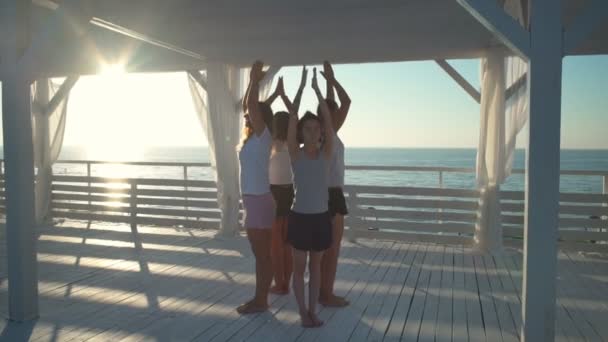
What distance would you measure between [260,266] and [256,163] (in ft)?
2.11

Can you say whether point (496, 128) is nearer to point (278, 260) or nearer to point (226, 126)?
point (278, 260)

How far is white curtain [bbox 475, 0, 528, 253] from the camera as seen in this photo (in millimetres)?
4340

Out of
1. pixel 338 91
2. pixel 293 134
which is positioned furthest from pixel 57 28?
pixel 338 91

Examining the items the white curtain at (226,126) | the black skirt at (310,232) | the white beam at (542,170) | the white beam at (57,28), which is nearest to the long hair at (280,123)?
the black skirt at (310,232)

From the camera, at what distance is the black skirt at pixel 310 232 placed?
Result: 2.35 m

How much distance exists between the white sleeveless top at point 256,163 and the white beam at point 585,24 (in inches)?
60.8

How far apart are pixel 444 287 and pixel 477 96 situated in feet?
7.51

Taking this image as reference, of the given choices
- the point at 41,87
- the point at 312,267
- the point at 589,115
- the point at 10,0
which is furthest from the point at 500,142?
the point at 589,115

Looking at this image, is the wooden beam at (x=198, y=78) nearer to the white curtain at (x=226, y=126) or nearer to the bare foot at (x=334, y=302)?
the white curtain at (x=226, y=126)

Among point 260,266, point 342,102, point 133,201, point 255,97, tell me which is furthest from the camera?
point 133,201

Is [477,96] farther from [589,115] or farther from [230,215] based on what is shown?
[589,115]

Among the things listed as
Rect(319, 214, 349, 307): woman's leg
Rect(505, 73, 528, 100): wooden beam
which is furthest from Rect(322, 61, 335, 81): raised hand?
Rect(505, 73, 528, 100): wooden beam

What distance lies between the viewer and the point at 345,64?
5.04 meters

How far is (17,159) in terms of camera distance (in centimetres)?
249
